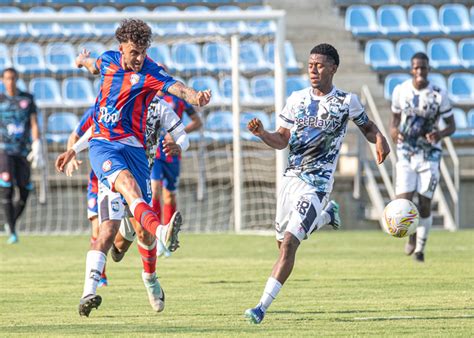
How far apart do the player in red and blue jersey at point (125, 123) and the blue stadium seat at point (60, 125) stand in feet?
43.1

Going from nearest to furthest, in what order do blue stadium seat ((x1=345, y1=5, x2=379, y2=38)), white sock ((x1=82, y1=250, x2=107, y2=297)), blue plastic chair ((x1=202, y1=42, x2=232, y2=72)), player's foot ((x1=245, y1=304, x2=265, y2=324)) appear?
player's foot ((x1=245, y1=304, x2=265, y2=324)) → white sock ((x1=82, y1=250, x2=107, y2=297)) → blue plastic chair ((x1=202, y1=42, x2=232, y2=72)) → blue stadium seat ((x1=345, y1=5, x2=379, y2=38))

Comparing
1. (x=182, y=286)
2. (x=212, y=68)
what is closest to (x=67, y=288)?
(x=182, y=286)

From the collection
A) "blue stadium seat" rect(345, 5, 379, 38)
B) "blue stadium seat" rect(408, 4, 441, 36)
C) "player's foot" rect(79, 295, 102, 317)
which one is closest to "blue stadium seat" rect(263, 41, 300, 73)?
"blue stadium seat" rect(345, 5, 379, 38)

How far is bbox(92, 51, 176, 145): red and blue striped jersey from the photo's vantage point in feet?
27.5

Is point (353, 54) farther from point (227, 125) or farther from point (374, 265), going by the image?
point (374, 265)

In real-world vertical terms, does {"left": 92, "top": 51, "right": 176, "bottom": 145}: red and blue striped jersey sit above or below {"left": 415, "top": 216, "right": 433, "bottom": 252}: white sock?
above

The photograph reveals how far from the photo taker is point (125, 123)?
27.7 ft

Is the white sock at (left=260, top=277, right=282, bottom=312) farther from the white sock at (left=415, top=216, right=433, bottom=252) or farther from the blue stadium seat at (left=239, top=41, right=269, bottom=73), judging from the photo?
the blue stadium seat at (left=239, top=41, right=269, bottom=73)

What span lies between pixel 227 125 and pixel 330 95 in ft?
45.0

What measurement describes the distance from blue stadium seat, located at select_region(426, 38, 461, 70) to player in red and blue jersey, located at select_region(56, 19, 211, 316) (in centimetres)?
1694

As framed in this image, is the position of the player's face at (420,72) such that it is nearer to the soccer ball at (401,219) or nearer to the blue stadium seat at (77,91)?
the soccer ball at (401,219)

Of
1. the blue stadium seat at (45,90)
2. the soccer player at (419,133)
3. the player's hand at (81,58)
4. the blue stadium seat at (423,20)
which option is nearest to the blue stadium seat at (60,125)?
the blue stadium seat at (45,90)

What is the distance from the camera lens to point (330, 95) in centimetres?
Result: 847

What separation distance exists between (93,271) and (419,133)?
21.9 ft
